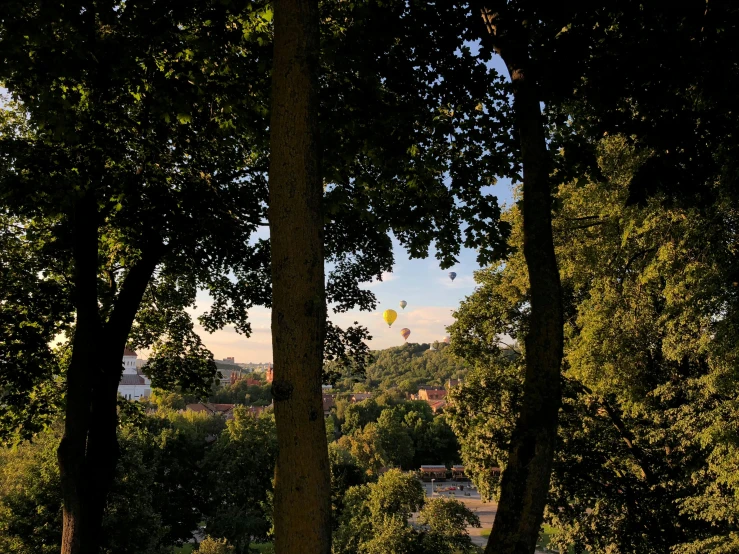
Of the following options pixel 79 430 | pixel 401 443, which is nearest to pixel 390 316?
pixel 401 443

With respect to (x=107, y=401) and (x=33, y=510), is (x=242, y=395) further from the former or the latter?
(x=107, y=401)

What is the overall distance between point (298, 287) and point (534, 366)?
5.82 ft

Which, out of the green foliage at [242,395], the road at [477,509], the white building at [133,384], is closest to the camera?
the road at [477,509]

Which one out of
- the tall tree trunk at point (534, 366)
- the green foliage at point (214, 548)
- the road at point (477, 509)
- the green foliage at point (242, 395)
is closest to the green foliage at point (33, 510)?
the green foliage at point (214, 548)

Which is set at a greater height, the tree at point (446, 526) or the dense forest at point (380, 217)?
the dense forest at point (380, 217)

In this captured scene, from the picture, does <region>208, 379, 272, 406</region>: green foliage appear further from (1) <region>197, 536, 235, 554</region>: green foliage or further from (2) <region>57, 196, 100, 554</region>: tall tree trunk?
(2) <region>57, 196, 100, 554</region>: tall tree trunk

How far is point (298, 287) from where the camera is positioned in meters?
3.03

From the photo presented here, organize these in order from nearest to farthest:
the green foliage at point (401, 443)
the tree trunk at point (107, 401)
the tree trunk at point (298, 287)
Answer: the tree trunk at point (298, 287)
the tree trunk at point (107, 401)
the green foliage at point (401, 443)

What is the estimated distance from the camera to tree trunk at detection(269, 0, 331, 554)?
278cm

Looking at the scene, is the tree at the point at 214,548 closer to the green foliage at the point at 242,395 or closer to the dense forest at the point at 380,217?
the dense forest at the point at 380,217

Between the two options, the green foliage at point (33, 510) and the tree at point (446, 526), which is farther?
the tree at point (446, 526)

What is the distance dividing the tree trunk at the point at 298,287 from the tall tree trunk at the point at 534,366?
122 centimetres

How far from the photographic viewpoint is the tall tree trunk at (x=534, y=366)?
3.19 meters

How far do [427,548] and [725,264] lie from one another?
19767 millimetres
